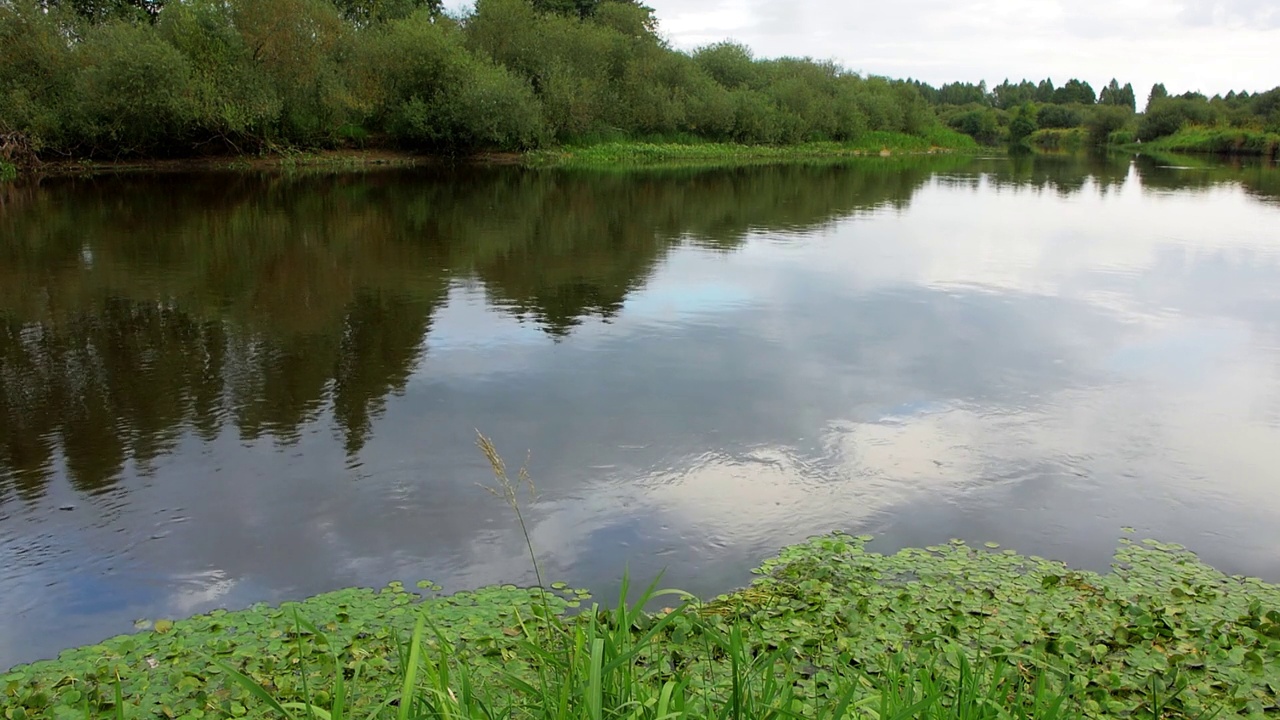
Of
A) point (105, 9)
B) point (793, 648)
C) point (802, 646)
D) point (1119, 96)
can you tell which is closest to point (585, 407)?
point (802, 646)

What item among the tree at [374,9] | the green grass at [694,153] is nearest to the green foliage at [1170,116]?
the green grass at [694,153]

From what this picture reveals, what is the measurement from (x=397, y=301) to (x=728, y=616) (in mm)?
8930

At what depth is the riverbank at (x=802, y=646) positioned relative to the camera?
11.9ft

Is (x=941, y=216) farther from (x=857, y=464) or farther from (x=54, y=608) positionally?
(x=54, y=608)

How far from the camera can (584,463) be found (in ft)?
24.0

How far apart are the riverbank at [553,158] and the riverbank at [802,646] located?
32.6m

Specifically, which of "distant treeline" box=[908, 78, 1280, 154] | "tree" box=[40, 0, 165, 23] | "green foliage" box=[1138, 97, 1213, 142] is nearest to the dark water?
"tree" box=[40, 0, 165, 23]

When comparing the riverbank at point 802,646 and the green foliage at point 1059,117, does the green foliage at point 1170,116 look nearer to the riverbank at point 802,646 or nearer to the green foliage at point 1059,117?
the green foliage at point 1059,117

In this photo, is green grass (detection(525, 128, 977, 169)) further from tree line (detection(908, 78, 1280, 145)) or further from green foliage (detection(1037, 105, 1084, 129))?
green foliage (detection(1037, 105, 1084, 129))

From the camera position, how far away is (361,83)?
1591 inches

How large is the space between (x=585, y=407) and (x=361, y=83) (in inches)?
1434

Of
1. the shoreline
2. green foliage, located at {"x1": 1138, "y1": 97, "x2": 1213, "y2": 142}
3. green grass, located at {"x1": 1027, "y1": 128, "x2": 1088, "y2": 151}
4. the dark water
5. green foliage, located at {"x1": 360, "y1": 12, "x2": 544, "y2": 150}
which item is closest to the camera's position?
the dark water

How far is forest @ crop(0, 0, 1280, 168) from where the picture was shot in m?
32.9

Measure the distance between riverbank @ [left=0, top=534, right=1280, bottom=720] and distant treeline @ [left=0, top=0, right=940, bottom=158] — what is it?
3336 cm
